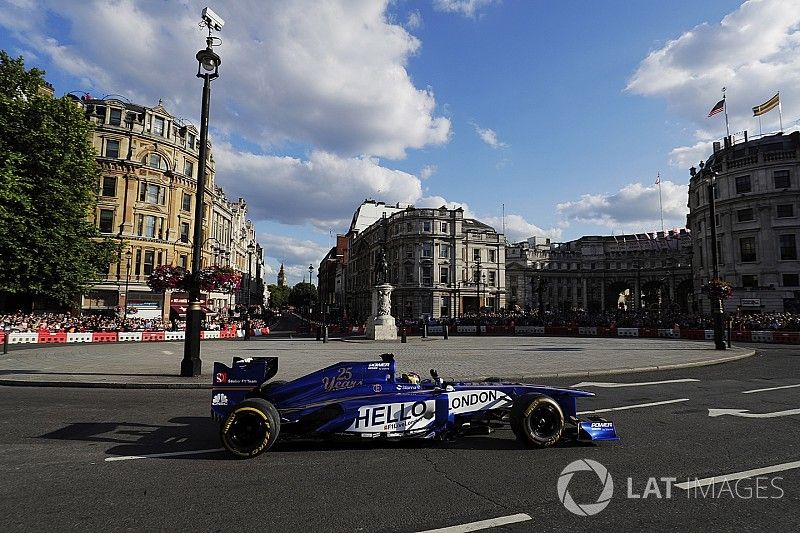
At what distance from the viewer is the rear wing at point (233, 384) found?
6332mm

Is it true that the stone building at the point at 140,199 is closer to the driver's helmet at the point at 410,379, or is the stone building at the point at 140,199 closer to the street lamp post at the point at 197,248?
the street lamp post at the point at 197,248

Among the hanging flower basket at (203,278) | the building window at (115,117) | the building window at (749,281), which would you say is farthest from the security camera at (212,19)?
the building window at (749,281)

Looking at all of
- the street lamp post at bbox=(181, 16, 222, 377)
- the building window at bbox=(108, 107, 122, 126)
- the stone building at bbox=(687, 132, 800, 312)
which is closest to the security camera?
the street lamp post at bbox=(181, 16, 222, 377)

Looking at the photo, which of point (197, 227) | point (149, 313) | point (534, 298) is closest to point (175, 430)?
point (197, 227)

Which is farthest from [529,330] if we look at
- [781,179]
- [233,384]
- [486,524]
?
[486,524]

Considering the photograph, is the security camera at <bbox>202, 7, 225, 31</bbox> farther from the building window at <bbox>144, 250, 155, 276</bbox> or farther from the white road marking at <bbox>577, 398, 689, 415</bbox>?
the building window at <bbox>144, 250, 155, 276</bbox>

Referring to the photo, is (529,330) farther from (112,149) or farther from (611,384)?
(112,149)

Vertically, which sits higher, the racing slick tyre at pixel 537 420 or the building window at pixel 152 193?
the building window at pixel 152 193

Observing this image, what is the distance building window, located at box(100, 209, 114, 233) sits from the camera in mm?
42328

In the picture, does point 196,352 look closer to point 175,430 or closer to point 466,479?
point 175,430

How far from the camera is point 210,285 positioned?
1374 centimetres

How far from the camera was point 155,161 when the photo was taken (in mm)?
45625

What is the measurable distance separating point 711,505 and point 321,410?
4.54 metres

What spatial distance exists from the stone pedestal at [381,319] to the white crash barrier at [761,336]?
86.4ft
